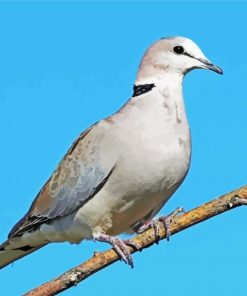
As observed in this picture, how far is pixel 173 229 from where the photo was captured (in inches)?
168

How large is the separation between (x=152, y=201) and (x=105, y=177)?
0.33 metres

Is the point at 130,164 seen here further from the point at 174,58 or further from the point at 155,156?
the point at 174,58

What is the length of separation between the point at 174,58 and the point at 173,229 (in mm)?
1441

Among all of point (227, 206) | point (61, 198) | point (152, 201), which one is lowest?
point (227, 206)

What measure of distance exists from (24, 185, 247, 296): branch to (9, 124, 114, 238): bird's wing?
113cm

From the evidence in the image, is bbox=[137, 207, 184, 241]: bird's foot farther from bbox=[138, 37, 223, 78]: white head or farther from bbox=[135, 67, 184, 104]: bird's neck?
bbox=[138, 37, 223, 78]: white head

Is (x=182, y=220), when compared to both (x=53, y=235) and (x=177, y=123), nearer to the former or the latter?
(x=177, y=123)

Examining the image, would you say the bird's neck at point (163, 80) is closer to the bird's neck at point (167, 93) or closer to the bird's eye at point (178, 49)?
the bird's neck at point (167, 93)

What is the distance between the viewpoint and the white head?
208 inches

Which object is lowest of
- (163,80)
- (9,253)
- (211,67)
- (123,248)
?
(123,248)

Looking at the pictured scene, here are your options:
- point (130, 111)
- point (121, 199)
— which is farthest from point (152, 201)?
point (130, 111)

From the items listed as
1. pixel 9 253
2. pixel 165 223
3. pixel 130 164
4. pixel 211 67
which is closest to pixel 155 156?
pixel 130 164

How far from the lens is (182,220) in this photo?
13.6ft

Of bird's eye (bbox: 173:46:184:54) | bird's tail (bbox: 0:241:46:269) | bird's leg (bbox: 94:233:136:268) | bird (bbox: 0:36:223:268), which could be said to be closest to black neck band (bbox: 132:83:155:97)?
bird (bbox: 0:36:223:268)
